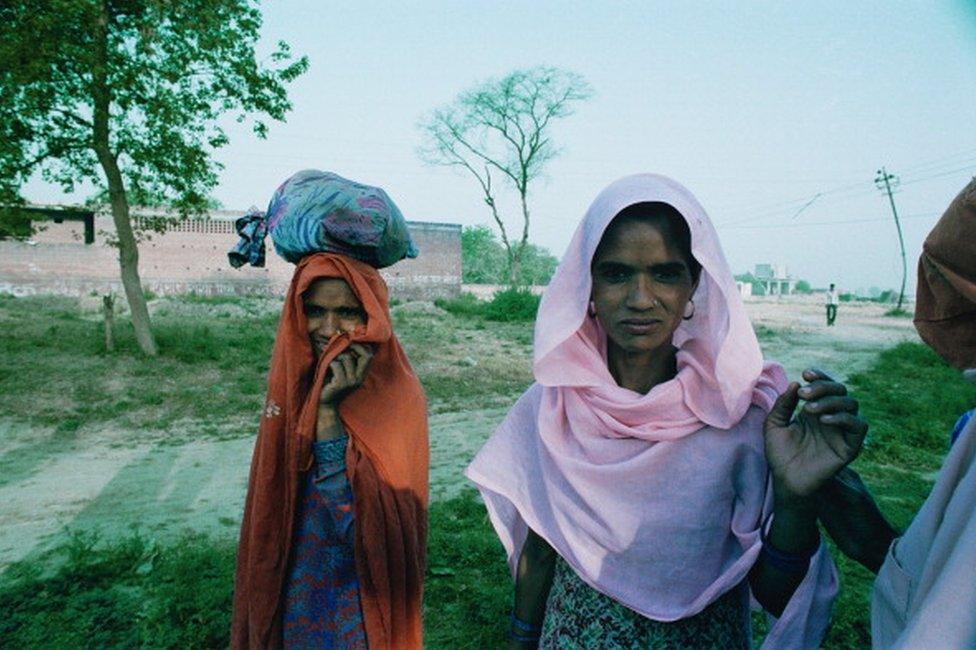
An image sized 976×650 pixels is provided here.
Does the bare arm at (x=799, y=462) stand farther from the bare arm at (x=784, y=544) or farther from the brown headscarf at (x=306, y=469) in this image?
the brown headscarf at (x=306, y=469)

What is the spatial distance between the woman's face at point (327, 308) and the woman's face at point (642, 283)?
0.81m

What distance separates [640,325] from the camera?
1.50 metres

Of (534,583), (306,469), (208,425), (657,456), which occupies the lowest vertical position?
(208,425)

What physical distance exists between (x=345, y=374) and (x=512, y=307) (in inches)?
853

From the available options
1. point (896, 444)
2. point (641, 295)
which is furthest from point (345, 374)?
point (896, 444)

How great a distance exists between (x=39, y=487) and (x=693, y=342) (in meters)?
6.51

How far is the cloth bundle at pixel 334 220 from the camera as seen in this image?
1915 millimetres

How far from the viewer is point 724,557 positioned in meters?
1.43

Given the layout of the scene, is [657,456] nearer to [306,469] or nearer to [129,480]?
[306,469]

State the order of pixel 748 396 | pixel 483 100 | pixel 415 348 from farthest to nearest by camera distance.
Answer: pixel 483 100 → pixel 415 348 → pixel 748 396

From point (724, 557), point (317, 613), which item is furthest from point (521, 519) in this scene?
point (317, 613)

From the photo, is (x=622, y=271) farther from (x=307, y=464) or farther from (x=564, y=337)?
(x=307, y=464)

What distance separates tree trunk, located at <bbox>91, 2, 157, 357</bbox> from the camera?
31.6 feet

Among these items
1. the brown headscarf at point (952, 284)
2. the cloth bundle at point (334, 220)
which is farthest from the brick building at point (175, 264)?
the brown headscarf at point (952, 284)
